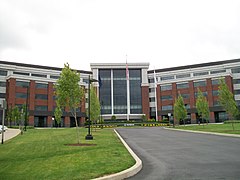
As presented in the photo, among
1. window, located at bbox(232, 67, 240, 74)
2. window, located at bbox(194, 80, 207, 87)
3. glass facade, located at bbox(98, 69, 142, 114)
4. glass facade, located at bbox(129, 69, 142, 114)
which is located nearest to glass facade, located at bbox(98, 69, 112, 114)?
glass facade, located at bbox(98, 69, 142, 114)

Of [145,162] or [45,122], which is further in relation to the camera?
[45,122]

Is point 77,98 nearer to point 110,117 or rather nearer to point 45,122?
point 45,122

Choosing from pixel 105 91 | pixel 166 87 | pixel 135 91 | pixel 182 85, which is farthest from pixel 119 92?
pixel 182 85

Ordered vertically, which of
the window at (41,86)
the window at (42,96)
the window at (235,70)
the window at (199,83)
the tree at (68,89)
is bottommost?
the tree at (68,89)

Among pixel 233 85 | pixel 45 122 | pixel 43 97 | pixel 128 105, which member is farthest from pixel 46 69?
pixel 233 85

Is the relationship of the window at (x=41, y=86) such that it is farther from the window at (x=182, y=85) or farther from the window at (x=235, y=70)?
the window at (x=235, y=70)

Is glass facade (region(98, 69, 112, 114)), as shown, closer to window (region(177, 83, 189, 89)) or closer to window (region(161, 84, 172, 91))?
window (region(161, 84, 172, 91))

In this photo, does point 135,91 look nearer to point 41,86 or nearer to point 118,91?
point 118,91

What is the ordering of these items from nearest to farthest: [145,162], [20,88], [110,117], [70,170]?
[70,170] < [145,162] < [20,88] < [110,117]

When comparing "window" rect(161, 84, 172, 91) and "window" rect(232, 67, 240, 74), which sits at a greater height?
"window" rect(232, 67, 240, 74)

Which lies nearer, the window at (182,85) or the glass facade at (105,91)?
the window at (182,85)

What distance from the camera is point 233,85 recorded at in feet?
234

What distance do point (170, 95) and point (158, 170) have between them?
7173 centimetres

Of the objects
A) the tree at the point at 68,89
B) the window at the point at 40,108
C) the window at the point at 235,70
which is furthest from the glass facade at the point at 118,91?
the tree at the point at 68,89
